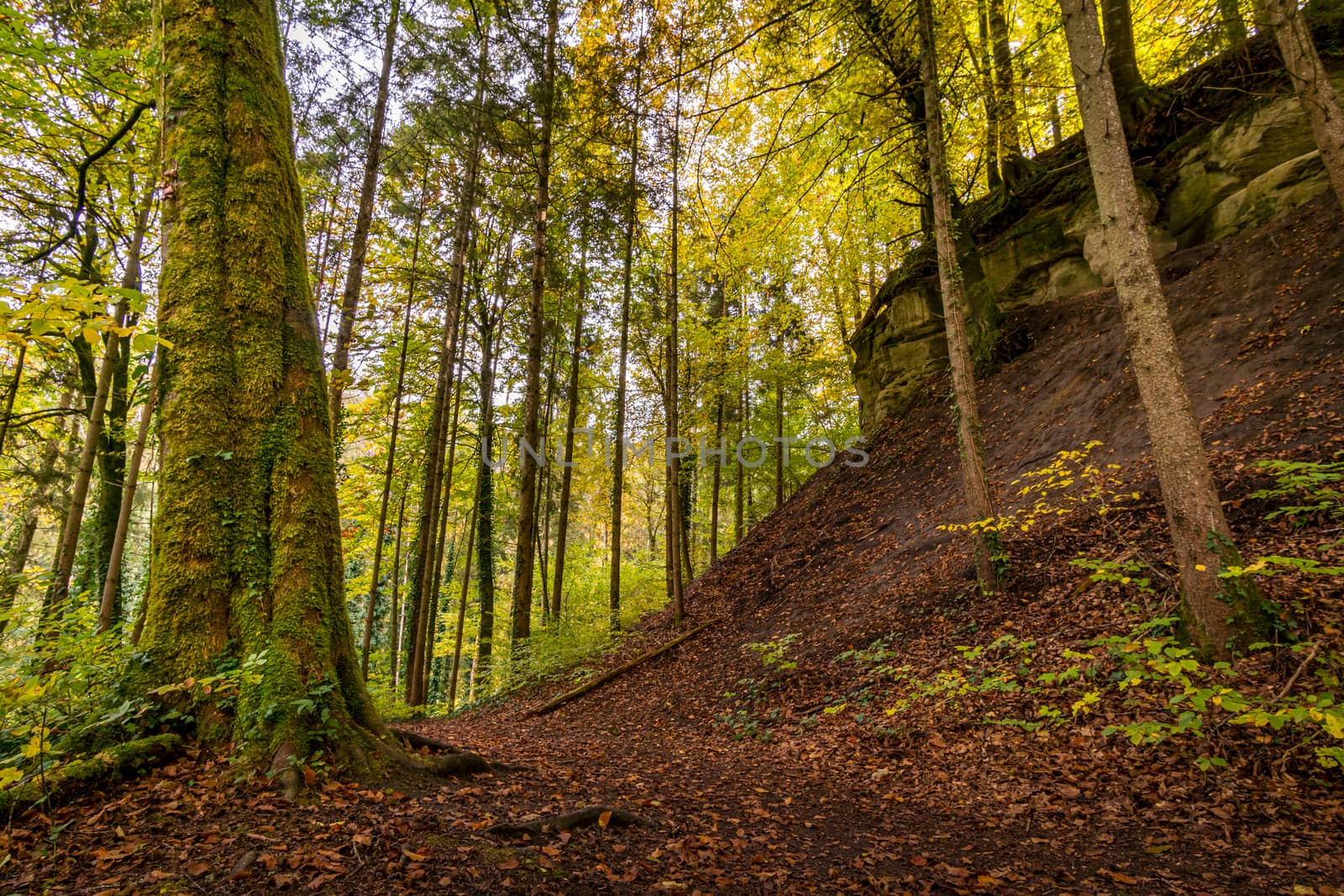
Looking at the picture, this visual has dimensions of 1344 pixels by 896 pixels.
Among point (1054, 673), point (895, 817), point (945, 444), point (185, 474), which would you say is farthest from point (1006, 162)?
point (185, 474)

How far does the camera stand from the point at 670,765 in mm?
5723

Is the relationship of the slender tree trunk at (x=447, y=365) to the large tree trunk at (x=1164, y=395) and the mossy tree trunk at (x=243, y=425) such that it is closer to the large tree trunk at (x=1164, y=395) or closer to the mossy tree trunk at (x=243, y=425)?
the mossy tree trunk at (x=243, y=425)

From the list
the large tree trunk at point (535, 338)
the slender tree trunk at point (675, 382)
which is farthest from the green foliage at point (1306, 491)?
the large tree trunk at point (535, 338)

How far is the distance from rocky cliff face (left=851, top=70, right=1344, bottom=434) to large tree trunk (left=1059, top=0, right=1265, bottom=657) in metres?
5.44

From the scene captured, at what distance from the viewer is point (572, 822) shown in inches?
→ 127

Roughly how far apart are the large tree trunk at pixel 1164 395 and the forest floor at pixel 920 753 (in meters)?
0.45

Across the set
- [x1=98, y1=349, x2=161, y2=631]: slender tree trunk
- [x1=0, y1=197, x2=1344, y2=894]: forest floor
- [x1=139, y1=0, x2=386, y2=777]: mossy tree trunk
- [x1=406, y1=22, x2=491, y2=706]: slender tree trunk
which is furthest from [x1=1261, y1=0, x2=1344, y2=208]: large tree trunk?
[x1=98, y1=349, x2=161, y2=631]: slender tree trunk

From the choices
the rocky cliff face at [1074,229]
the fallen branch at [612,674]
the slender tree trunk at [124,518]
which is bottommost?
the fallen branch at [612,674]

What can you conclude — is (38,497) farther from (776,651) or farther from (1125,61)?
(1125,61)

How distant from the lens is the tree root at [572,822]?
2.94m

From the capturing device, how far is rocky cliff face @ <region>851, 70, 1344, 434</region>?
869 centimetres

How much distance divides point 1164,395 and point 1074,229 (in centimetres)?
916

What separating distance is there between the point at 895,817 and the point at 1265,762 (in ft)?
7.98

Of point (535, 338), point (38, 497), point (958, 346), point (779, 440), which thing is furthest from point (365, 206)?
point (779, 440)
